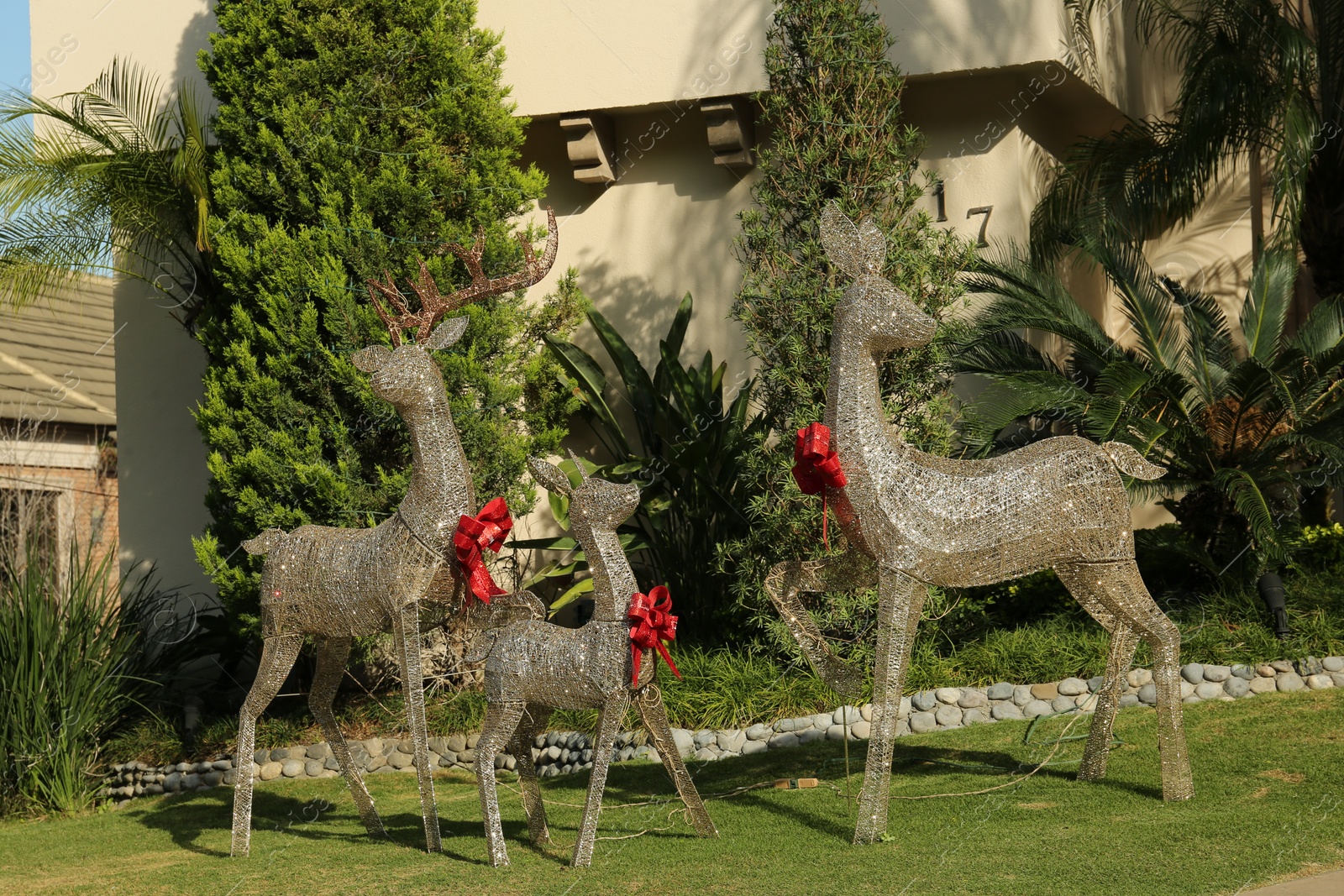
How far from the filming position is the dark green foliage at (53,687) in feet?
29.2

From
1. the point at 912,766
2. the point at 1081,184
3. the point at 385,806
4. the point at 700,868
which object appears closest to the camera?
the point at 700,868

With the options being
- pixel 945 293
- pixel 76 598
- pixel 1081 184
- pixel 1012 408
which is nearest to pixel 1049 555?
pixel 1012 408

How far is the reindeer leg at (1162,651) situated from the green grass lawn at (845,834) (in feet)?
0.47

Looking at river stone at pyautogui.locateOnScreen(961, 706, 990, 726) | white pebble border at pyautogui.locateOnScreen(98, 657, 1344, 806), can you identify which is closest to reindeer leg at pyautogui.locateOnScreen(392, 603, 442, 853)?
white pebble border at pyautogui.locateOnScreen(98, 657, 1344, 806)

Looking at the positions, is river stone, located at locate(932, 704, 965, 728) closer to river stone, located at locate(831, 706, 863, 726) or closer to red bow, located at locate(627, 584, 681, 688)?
river stone, located at locate(831, 706, 863, 726)

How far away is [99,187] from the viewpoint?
10.5 m

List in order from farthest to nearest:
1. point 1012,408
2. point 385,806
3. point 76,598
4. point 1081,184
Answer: point 1081,184
point 76,598
point 1012,408
point 385,806

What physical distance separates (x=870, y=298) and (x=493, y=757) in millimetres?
2672

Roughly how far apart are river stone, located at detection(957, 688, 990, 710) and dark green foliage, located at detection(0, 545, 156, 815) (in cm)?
599

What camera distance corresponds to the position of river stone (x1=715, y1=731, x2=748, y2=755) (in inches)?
334

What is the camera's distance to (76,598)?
9328 millimetres

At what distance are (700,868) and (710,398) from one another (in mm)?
5017

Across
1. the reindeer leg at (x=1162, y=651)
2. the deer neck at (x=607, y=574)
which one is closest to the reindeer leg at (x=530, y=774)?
the deer neck at (x=607, y=574)

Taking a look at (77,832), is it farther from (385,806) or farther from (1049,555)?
(1049,555)
